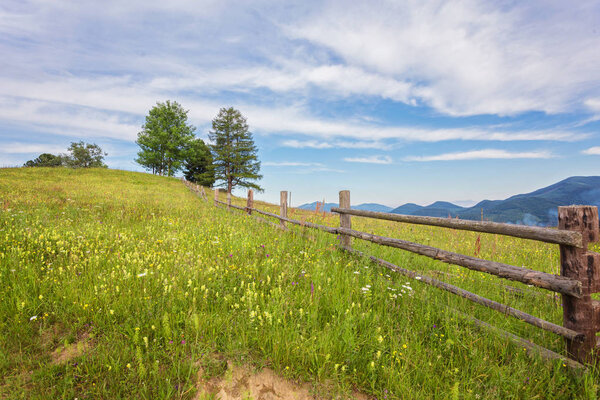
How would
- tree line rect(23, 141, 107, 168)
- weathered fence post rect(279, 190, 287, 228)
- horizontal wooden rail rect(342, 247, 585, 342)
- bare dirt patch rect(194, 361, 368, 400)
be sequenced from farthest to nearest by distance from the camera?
tree line rect(23, 141, 107, 168)
weathered fence post rect(279, 190, 287, 228)
horizontal wooden rail rect(342, 247, 585, 342)
bare dirt patch rect(194, 361, 368, 400)

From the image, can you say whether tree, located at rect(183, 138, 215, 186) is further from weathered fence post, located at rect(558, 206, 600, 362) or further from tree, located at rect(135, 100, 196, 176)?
weathered fence post, located at rect(558, 206, 600, 362)

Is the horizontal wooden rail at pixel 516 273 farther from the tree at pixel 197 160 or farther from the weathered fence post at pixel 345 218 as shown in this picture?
the tree at pixel 197 160

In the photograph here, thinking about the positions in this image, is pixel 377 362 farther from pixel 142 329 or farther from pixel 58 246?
pixel 58 246

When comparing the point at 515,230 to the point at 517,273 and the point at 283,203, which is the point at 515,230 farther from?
the point at 283,203

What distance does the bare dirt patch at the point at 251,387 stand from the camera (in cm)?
224

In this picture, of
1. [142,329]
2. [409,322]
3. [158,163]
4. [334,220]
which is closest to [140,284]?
[142,329]

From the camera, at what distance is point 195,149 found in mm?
46281

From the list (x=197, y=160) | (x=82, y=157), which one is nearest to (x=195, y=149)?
(x=197, y=160)

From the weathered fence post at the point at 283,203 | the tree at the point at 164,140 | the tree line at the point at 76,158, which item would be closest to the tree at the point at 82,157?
the tree line at the point at 76,158

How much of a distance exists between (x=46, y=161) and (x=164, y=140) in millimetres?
39535

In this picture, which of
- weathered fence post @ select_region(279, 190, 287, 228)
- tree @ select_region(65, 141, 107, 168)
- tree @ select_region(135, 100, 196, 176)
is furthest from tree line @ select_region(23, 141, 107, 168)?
weathered fence post @ select_region(279, 190, 287, 228)

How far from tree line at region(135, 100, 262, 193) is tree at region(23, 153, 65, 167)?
33.0m

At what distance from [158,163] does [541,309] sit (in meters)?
49.3

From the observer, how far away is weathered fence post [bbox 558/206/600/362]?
251 centimetres
